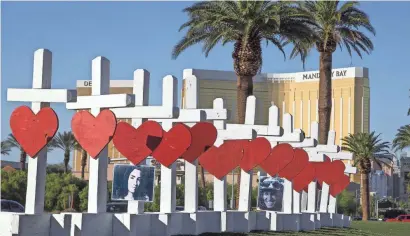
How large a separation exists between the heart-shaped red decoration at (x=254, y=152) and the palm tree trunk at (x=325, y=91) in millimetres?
16069

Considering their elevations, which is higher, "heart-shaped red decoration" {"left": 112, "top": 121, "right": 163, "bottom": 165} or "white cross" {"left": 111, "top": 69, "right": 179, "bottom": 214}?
"white cross" {"left": 111, "top": 69, "right": 179, "bottom": 214}

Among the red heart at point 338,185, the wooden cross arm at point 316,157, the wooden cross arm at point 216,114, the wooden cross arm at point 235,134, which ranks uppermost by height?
the wooden cross arm at point 216,114

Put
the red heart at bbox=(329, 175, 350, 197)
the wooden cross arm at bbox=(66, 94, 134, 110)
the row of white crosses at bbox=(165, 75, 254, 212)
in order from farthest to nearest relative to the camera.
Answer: the red heart at bbox=(329, 175, 350, 197) < the row of white crosses at bbox=(165, 75, 254, 212) < the wooden cross arm at bbox=(66, 94, 134, 110)

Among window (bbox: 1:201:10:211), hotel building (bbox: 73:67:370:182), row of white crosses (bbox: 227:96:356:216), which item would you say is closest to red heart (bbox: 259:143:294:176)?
row of white crosses (bbox: 227:96:356:216)

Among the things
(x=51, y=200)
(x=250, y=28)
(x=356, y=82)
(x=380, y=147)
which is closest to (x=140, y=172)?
(x=250, y=28)

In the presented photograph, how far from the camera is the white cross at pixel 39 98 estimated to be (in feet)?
45.7

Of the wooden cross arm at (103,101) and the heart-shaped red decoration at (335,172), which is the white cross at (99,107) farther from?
the heart-shaped red decoration at (335,172)

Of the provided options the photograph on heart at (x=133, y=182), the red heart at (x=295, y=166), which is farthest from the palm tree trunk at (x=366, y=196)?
the photograph on heart at (x=133, y=182)

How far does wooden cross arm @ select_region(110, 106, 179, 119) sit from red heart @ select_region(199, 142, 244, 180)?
3.41 metres

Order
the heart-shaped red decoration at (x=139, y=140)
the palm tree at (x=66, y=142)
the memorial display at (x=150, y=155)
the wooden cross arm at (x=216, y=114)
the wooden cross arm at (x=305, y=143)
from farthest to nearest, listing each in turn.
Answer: the palm tree at (x=66, y=142)
the wooden cross arm at (x=305, y=143)
the wooden cross arm at (x=216, y=114)
the heart-shaped red decoration at (x=139, y=140)
the memorial display at (x=150, y=155)

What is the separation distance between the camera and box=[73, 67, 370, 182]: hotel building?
413 ft

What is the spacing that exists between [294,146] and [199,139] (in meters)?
9.79

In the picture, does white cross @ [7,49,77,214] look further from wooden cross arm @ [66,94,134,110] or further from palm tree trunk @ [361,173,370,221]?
palm tree trunk @ [361,173,370,221]

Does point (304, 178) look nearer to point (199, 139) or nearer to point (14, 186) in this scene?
point (199, 139)
